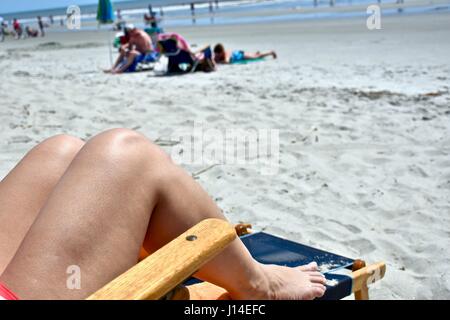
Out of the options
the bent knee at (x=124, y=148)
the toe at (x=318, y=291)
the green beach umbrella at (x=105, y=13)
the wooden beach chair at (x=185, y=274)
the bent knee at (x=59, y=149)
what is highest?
the green beach umbrella at (x=105, y=13)

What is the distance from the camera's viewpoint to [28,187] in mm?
1598

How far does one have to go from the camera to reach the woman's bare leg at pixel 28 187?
4.87 ft

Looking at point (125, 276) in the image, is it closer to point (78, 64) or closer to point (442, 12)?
point (78, 64)

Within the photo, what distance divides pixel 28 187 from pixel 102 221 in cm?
46

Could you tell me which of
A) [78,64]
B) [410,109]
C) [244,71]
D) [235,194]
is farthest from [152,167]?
[78,64]

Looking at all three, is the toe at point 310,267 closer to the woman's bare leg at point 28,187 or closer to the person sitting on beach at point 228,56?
the woman's bare leg at point 28,187

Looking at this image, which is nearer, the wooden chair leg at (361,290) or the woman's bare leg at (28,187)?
the woman's bare leg at (28,187)

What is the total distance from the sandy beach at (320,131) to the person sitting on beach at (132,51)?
0.44 metres

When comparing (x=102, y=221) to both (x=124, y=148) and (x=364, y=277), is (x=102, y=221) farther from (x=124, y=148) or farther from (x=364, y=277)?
(x=364, y=277)

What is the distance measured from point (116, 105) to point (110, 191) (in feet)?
14.9

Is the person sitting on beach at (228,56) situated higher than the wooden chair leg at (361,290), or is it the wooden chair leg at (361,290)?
the person sitting on beach at (228,56)

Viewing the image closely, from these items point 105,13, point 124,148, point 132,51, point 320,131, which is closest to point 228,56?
point 132,51

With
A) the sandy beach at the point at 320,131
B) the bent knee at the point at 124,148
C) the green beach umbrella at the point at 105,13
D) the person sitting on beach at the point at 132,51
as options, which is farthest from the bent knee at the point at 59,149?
the green beach umbrella at the point at 105,13

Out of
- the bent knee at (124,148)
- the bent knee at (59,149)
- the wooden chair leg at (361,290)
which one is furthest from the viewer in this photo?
the wooden chair leg at (361,290)
